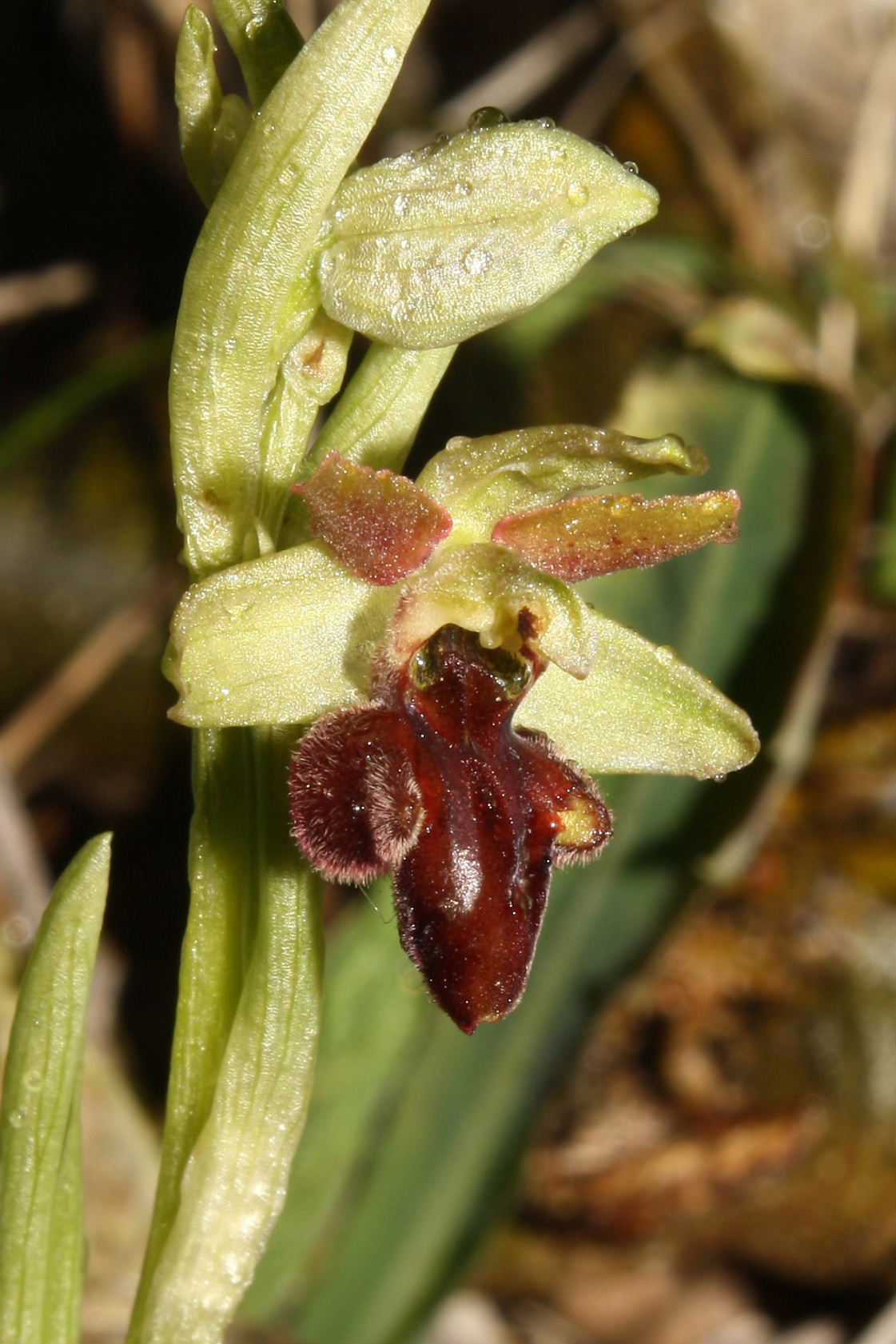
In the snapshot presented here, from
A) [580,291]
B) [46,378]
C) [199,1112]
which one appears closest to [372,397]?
[199,1112]

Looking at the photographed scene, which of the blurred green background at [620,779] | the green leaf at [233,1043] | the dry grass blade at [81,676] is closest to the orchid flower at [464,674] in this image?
the green leaf at [233,1043]

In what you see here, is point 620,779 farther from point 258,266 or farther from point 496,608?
point 258,266

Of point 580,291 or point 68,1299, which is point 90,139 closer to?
point 580,291

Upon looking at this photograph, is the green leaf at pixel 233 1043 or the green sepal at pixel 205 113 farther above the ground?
the green sepal at pixel 205 113

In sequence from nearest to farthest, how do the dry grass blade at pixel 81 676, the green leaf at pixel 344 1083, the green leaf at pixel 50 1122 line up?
1. the green leaf at pixel 50 1122
2. the green leaf at pixel 344 1083
3. the dry grass blade at pixel 81 676

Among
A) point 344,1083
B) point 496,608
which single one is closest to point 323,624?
point 496,608

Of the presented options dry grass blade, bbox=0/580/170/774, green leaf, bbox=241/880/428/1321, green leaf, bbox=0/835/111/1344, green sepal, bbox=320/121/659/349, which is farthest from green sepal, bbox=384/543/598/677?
dry grass blade, bbox=0/580/170/774

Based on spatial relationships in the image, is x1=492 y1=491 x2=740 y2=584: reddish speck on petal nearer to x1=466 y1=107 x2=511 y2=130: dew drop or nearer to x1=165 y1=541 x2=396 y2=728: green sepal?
x1=165 y1=541 x2=396 y2=728: green sepal

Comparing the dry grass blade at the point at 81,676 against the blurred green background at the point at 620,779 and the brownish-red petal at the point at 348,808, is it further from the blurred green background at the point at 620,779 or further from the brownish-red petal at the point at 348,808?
the brownish-red petal at the point at 348,808
